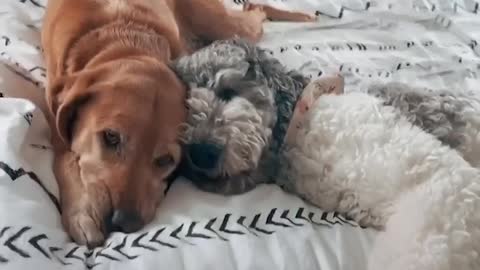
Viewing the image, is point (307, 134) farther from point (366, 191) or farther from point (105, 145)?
point (105, 145)

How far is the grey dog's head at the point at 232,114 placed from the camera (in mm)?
1188

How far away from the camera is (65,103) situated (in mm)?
1247

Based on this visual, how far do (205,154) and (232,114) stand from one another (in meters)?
0.08

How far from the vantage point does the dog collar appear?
127 cm

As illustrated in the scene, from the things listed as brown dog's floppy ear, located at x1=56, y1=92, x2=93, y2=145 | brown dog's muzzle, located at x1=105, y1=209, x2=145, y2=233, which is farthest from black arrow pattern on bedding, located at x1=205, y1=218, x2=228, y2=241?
brown dog's floppy ear, located at x1=56, y1=92, x2=93, y2=145

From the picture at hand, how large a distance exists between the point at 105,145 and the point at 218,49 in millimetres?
269

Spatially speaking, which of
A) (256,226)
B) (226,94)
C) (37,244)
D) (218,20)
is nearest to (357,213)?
(256,226)

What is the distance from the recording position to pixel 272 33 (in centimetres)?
193

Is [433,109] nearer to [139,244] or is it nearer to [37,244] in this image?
[139,244]

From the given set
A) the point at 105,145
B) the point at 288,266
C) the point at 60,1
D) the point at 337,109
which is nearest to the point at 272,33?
the point at 60,1

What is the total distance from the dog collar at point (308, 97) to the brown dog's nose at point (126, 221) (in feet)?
1.00

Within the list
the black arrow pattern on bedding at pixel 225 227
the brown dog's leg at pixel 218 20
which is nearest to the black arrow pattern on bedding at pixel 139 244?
the black arrow pattern on bedding at pixel 225 227

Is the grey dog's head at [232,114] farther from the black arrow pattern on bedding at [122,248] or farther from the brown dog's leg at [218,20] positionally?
the brown dog's leg at [218,20]

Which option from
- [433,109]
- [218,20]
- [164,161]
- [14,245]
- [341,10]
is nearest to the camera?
[14,245]
